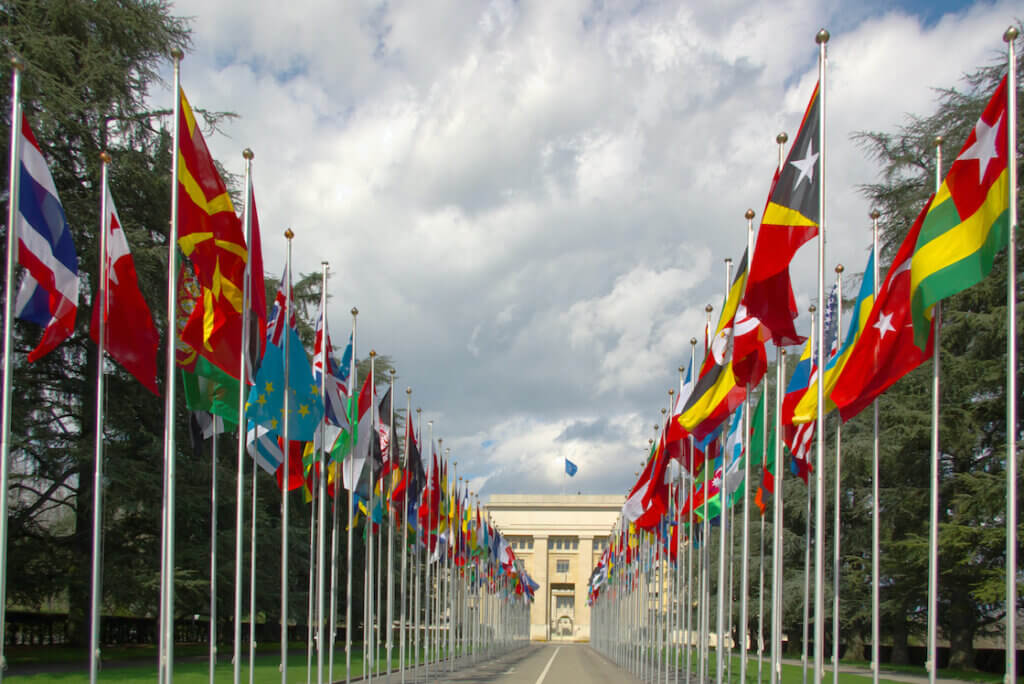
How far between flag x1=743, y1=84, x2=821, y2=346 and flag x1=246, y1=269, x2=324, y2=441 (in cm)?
837

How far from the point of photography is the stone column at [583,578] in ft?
390

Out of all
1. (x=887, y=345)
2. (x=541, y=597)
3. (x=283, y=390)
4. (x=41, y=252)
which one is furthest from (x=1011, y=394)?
(x=541, y=597)

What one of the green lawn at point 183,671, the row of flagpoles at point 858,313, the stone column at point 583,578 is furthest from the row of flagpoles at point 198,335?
the stone column at point 583,578

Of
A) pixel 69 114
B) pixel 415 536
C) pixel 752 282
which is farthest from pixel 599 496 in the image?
pixel 752 282

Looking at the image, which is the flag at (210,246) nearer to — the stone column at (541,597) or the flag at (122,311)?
the flag at (122,311)

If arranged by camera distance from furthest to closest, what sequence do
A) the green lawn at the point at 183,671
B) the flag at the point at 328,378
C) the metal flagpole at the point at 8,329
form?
the green lawn at the point at 183,671, the flag at the point at 328,378, the metal flagpole at the point at 8,329

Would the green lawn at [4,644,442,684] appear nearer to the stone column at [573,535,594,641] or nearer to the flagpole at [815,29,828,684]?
the flagpole at [815,29,828,684]

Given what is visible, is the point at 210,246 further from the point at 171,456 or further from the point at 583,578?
the point at 583,578

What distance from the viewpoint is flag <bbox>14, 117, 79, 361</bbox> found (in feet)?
41.6

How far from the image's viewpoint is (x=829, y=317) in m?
20.8

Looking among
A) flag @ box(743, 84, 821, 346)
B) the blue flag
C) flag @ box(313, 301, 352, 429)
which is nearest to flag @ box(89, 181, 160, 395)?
flag @ box(313, 301, 352, 429)

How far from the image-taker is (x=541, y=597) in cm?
12188

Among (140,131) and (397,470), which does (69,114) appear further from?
(397,470)

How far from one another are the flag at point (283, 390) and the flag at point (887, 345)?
900cm
